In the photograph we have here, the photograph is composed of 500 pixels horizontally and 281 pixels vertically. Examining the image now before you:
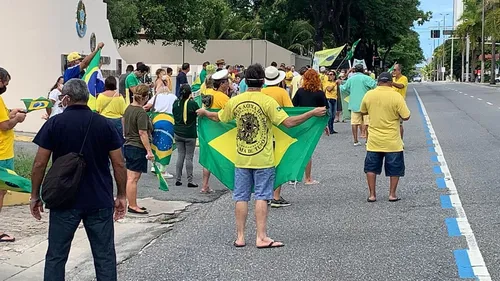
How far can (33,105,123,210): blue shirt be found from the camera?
493 cm

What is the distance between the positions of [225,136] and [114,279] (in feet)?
10.4

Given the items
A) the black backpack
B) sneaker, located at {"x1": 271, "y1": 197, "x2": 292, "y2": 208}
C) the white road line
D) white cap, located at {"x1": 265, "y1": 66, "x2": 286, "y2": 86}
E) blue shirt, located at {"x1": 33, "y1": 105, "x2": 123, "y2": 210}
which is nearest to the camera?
the black backpack

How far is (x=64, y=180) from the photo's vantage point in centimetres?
483

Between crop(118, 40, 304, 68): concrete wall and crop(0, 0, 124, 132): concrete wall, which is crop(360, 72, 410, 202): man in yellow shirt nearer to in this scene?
crop(0, 0, 124, 132): concrete wall

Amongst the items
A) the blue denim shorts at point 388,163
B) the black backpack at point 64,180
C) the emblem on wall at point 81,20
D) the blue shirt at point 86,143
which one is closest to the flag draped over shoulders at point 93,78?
the blue denim shorts at point 388,163

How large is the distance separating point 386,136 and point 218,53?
125 ft

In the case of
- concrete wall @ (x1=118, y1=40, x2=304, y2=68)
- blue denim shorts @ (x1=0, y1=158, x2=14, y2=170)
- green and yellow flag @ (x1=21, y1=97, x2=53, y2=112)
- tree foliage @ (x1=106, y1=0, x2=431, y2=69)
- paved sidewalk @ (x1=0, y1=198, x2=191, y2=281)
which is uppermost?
tree foliage @ (x1=106, y1=0, x2=431, y2=69)

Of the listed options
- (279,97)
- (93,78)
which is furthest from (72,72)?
(279,97)

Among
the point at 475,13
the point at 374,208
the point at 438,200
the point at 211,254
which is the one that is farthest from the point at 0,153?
the point at 475,13

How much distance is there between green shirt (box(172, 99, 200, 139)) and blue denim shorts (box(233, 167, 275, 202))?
3.66 m

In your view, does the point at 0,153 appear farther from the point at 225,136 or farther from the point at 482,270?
the point at 482,270

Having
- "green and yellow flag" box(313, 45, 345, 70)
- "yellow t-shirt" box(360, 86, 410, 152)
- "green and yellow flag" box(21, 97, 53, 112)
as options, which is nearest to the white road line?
"yellow t-shirt" box(360, 86, 410, 152)

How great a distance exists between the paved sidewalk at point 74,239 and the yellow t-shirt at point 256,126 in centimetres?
153

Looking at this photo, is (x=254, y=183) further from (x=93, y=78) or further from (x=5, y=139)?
(x=93, y=78)
